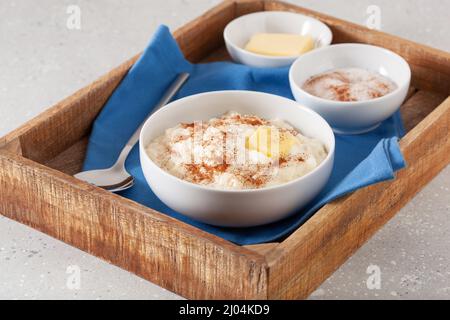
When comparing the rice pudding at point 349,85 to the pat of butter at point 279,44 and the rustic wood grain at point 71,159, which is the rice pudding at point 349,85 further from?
the rustic wood grain at point 71,159

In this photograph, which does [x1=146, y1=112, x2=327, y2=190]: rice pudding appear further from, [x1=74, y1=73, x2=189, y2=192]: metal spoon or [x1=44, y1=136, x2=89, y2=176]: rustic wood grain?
[x1=44, y1=136, x2=89, y2=176]: rustic wood grain

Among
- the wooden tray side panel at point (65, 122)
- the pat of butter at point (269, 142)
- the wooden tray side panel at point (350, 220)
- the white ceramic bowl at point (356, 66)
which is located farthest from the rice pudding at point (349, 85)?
the wooden tray side panel at point (65, 122)

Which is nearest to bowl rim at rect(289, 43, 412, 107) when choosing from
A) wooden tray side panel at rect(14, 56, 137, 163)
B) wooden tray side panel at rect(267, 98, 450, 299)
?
wooden tray side panel at rect(267, 98, 450, 299)

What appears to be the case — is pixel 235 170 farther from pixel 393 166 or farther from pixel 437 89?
pixel 437 89

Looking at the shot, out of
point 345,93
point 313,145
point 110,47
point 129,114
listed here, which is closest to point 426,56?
point 345,93

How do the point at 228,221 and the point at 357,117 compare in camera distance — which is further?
the point at 357,117

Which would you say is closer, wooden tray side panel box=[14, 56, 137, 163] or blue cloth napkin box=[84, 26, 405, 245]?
blue cloth napkin box=[84, 26, 405, 245]
